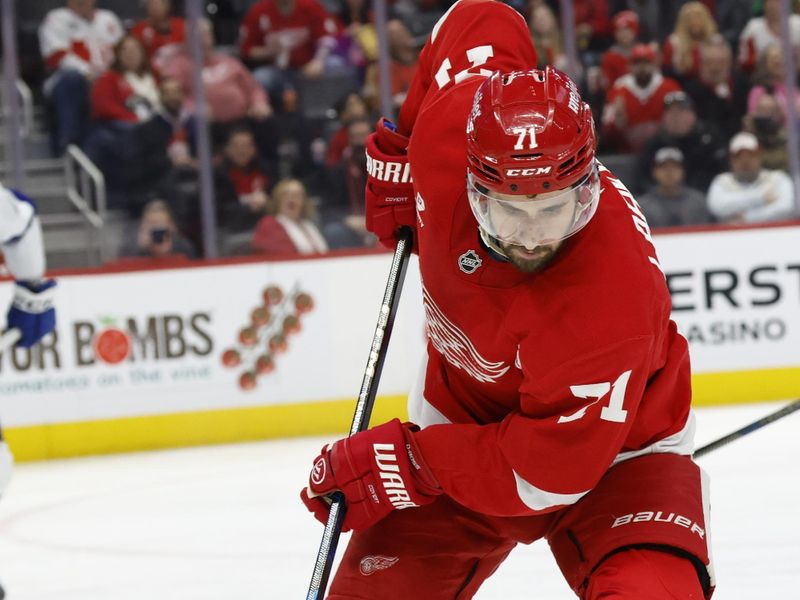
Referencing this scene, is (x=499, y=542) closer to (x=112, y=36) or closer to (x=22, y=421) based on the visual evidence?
(x=22, y=421)

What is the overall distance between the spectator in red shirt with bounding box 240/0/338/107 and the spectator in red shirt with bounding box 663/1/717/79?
1588 millimetres

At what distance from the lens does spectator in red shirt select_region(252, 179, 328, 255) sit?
5902 mm

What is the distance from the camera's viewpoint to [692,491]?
2.09 metres

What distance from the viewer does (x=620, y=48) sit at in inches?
247

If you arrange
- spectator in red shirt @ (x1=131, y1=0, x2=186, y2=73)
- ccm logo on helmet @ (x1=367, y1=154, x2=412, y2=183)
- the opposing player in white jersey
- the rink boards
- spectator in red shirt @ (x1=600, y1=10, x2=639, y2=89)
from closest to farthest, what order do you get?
1. ccm logo on helmet @ (x1=367, y1=154, x2=412, y2=183)
2. the opposing player in white jersey
3. the rink boards
4. spectator in red shirt @ (x1=131, y1=0, x2=186, y2=73)
5. spectator in red shirt @ (x1=600, y1=10, x2=639, y2=89)

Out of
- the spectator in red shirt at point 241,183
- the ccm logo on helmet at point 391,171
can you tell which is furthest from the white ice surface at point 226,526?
the ccm logo on helmet at point 391,171

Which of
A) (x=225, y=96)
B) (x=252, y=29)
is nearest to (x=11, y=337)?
(x=225, y=96)

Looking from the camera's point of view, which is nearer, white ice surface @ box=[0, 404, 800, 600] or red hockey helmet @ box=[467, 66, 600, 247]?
red hockey helmet @ box=[467, 66, 600, 247]

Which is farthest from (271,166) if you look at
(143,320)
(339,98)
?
(143,320)

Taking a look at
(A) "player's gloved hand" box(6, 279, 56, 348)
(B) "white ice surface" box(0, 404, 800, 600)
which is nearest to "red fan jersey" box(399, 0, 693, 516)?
(B) "white ice surface" box(0, 404, 800, 600)

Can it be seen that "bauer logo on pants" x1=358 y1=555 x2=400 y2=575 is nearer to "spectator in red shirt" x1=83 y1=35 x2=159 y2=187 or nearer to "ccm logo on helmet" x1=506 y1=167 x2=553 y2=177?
"ccm logo on helmet" x1=506 y1=167 x2=553 y2=177

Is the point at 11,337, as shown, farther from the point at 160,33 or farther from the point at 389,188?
the point at 160,33

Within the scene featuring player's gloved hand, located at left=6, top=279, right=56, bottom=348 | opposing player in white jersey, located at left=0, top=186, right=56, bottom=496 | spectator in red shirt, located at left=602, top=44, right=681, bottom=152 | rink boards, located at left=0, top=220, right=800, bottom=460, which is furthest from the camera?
spectator in red shirt, located at left=602, top=44, right=681, bottom=152

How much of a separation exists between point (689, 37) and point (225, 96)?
2191mm
